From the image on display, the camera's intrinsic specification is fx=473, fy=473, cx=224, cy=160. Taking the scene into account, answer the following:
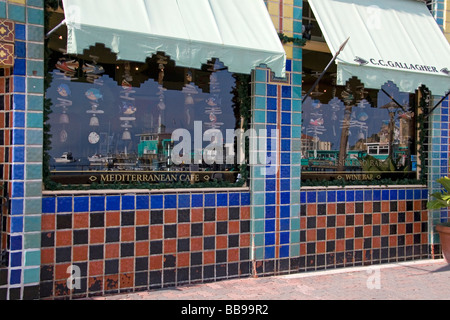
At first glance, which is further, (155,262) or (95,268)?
(155,262)

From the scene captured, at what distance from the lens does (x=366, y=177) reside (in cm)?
816

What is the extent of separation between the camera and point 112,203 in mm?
5898

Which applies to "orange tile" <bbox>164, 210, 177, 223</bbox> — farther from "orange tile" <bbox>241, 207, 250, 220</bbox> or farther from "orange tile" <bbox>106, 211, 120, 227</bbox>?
"orange tile" <bbox>241, 207, 250, 220</bbox>

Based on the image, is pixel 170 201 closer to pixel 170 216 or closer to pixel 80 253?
pixel 170 216

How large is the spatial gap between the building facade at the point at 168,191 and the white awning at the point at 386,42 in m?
0.50

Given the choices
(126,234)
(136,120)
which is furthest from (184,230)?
(136,120)

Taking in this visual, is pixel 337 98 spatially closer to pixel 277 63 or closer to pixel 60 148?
pixel 277 63

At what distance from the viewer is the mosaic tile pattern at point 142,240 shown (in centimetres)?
559

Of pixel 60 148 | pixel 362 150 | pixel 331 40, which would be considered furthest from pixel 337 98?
pixel 60 148

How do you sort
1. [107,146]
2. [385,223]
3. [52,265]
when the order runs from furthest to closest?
[385,223]
[107,146]
[52,265]

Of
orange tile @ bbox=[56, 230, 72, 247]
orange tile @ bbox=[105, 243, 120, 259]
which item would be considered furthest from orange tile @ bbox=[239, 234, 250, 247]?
orange tile @ bbox=[56, 230, 72, 247]

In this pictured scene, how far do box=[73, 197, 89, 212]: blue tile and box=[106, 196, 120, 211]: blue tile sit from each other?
0.84 ft

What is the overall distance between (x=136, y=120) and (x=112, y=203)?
4.35ft

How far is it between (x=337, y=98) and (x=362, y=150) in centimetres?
102
